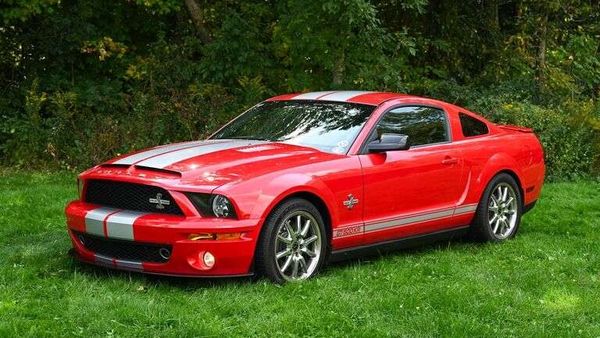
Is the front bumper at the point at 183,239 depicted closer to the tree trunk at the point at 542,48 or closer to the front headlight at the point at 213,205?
the front headlight at the point at 213,205

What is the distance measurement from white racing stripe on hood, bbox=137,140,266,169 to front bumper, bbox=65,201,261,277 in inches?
16.3

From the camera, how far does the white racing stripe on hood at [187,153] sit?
5766 mm

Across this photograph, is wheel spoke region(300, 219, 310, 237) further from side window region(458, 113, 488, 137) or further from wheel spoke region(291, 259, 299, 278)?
side window region(458, 113, 488, 137)

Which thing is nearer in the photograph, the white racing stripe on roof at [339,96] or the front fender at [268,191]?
the front fender at [268,191]

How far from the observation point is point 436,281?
5938 mm

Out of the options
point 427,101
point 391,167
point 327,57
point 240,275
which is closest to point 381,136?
point 391,167

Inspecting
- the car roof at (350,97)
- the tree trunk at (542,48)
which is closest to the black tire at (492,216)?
the car roof at (350,97)

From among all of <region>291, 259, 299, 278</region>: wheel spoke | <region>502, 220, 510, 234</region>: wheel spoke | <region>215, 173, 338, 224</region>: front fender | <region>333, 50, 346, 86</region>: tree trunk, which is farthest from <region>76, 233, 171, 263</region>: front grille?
<region>333, 50, 346, 86</region>: tree trunk

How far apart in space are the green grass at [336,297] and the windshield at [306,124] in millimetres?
1026

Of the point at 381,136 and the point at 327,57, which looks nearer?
the point at 381,136

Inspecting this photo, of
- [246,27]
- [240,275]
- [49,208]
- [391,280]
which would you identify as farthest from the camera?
[246,27]

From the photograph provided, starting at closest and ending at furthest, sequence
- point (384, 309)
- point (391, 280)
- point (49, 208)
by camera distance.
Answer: point (384, 309)
point (391, 280)
point (49, 208)

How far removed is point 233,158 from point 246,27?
340 inches

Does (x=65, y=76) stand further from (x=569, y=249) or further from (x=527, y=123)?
(x=569, y=249)
